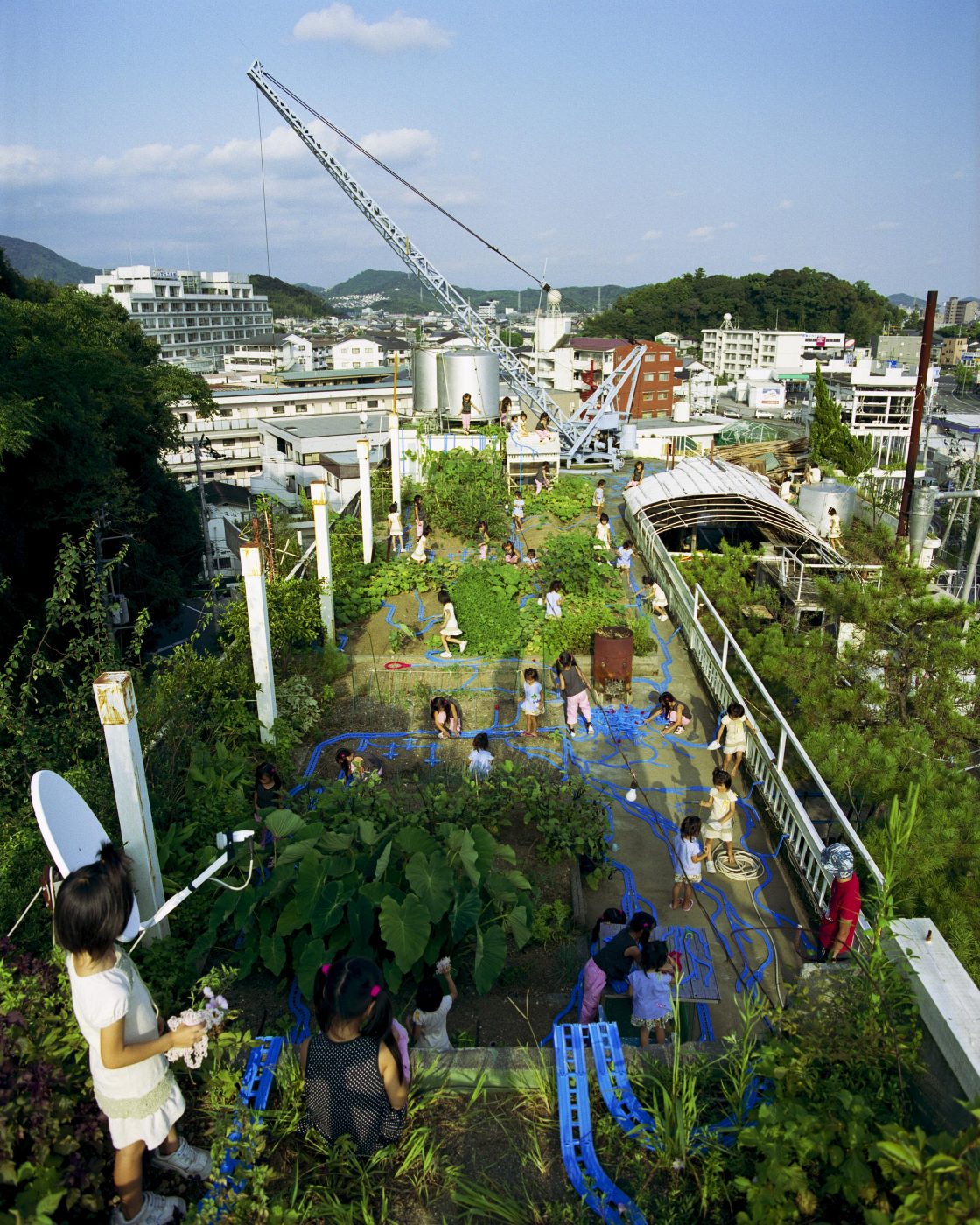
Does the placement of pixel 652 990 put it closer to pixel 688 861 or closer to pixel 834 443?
pixel 688 861

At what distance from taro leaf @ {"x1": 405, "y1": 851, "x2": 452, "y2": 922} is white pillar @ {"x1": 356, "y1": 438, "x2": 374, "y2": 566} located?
24.2 ft

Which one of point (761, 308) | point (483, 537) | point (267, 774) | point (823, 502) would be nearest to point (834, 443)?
point (823, 502)

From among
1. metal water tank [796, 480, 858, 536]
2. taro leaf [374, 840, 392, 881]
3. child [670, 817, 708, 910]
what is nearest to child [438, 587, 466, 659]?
child [670, 817, 708, 910]

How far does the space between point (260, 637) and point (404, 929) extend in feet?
11.8

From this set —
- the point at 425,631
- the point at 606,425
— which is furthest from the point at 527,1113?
the point at 606,425

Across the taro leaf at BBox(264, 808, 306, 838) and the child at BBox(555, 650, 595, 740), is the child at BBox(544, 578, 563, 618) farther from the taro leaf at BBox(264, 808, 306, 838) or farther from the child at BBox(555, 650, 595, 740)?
the taro leaf at BBox(264, 808, 306, 838)

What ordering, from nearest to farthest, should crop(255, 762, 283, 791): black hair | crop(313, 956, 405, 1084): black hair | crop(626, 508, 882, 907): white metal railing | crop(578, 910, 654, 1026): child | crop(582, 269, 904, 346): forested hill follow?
crop(313, 956, 405, 1084): black hair → crop(578, 910, 654, 1026): child → crop(626, 508, 882, 907): white metal railing → crop(255, 762, 283, 791): black hair → crop(582, 269, 904, 346): forested hill

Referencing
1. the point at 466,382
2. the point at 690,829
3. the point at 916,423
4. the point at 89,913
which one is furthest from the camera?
the point at 466,382

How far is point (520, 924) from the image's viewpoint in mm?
5094

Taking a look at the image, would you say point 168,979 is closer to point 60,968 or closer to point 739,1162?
point 60,968

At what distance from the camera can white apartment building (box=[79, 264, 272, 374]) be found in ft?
288

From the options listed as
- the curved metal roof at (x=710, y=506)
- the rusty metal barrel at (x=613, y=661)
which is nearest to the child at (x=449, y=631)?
the rusty metal barrel at (x=613, y=661)

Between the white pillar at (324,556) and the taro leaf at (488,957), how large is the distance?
18.9ft

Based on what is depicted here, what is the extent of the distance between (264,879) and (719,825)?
11.4 ft
